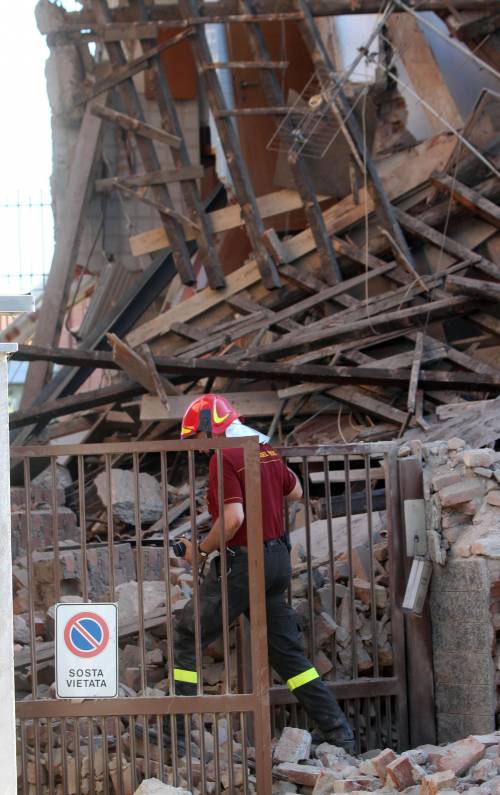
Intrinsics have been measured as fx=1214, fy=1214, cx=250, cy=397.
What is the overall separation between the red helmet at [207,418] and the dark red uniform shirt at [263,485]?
0.19 meters

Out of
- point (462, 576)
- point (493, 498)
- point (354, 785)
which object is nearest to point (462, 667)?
point (462, 576)

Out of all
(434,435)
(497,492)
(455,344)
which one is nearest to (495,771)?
(497,492)

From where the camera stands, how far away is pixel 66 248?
44.7 ft

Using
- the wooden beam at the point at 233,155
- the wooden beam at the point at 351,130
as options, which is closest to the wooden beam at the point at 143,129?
the wooden beam at the point at 233,155

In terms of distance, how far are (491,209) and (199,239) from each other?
328 centimetres

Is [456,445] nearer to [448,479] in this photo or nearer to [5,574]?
[448,479]

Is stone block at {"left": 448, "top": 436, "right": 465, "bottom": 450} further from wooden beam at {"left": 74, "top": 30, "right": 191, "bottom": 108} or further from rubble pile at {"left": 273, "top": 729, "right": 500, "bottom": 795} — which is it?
wooden beam at {"left": 74, "top": 30, "right": 191, "bottom": 108}

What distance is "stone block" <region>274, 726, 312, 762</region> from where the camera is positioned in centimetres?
610

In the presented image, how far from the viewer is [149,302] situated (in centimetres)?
1463

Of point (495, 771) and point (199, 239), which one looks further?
point (199, 239)

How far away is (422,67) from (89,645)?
998 centimetres

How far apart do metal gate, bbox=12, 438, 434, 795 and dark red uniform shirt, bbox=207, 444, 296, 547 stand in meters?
0.16

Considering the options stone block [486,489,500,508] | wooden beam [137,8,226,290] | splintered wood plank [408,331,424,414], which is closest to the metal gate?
stone block [486,489,500,508]

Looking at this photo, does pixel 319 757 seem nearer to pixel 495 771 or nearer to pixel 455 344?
pixel 495 771
